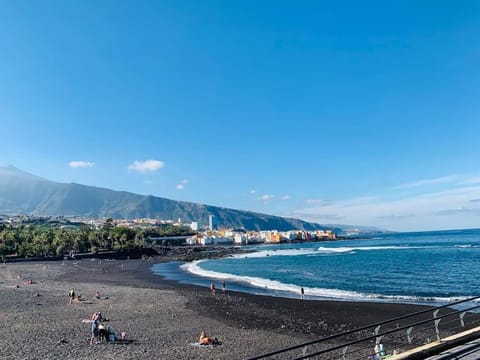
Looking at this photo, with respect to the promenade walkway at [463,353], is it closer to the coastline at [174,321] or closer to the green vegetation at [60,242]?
the coastline at [174,321]

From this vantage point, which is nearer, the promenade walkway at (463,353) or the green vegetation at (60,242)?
the promenade walkway at (463,353)

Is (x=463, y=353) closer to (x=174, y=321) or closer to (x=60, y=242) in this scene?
(x=174, y=321)

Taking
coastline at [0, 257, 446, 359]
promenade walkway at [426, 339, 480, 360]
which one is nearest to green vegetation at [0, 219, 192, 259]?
coastline at [0, 257, 446, 359]

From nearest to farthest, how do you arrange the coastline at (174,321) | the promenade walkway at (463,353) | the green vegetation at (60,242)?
the promenade walkway at (463,353) → the coastline at (174,321) → the green vegetation at (60,242)

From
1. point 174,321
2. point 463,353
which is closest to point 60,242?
point 174,321

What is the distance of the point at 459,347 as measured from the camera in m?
7.46

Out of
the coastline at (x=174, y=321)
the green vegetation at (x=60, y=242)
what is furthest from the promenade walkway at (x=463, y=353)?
the green vegetation at (x=60, y=242)

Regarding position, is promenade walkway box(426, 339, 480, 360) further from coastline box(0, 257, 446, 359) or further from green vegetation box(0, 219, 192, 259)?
green vegetation box(0, 219, 192, 259)

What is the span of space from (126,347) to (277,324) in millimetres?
8445

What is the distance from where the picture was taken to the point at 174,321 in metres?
21.0

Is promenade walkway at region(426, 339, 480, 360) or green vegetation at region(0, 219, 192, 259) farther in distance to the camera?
green vegetation at region(0, 219, 192, 259)

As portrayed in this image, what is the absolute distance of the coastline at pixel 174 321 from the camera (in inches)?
597

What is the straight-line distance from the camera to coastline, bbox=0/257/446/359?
15164 mm

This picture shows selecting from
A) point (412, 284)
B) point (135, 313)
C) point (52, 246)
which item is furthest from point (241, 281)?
point (52, 246)
